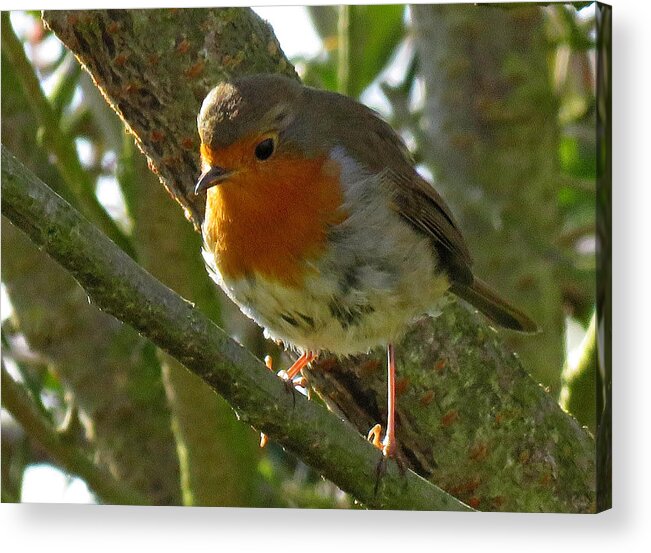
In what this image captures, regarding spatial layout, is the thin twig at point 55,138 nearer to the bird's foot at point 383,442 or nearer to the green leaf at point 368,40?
the green leaf at point 368,40

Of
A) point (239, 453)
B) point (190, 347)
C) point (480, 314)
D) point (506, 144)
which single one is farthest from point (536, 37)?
point (190, 347)

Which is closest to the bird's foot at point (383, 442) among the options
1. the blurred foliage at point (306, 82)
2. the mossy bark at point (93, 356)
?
the blurred foliage at point (306, 82)

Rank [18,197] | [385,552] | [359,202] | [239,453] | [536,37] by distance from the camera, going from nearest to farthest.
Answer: [18,197], [359,202], [385,552], [239,453], [536,37]

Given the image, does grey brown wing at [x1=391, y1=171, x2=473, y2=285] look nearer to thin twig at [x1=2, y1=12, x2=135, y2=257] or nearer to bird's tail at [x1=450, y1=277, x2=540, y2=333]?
bird's tail at [x1=450, y1=277, x2=540, y2=333]

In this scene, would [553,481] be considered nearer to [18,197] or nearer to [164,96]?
[164,96]

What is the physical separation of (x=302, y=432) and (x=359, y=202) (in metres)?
0.51

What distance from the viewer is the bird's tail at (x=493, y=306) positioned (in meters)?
2.89

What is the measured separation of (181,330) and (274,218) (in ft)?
1.31

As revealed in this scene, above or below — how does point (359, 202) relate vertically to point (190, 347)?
above

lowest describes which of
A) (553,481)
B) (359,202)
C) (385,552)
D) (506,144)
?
(385,552)

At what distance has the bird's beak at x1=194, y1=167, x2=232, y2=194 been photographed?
2.34 m

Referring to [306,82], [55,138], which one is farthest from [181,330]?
[306,82]

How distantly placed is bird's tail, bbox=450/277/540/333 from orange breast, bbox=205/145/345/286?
1.83 ft

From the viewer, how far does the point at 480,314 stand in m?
2.92
